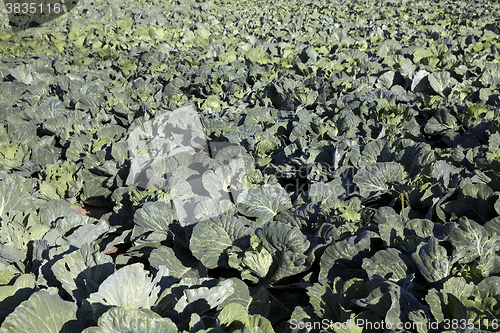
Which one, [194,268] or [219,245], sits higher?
[219,245]

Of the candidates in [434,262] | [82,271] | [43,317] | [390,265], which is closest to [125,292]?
[43,317]

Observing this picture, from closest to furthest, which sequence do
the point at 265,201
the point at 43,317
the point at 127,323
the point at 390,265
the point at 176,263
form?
the point at 127,323
the point at 43,317
the point at 390,265
the point at 176,263
the point at 265,201

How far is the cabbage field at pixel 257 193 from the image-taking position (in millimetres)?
2004

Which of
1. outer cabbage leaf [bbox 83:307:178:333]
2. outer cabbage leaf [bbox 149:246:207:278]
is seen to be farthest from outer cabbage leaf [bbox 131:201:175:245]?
outer cabbage leaf [bbox 83:307:178:333]

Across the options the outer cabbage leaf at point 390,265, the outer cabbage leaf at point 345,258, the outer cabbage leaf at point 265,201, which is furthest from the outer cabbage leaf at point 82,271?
the outer cabbage leaf at point 390,265

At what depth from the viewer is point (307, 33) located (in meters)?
9.38

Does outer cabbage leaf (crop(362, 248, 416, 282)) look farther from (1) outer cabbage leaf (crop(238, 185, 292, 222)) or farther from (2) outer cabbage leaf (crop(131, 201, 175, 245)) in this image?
(2) outer cabbage leaf (crop(131, 201, 175, 245))

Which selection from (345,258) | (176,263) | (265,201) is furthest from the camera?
(265,201)

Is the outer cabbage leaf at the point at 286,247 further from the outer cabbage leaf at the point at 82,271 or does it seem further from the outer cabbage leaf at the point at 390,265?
the outer cabbage leaf at the point at 82,271

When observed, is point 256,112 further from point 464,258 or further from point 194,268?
point 464,258

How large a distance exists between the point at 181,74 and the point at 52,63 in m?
3.59

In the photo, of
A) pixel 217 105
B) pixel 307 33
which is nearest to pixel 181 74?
pixel 217 105

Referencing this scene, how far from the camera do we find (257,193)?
3105 mm

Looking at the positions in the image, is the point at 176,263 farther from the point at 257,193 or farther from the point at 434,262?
the point at 434,262
